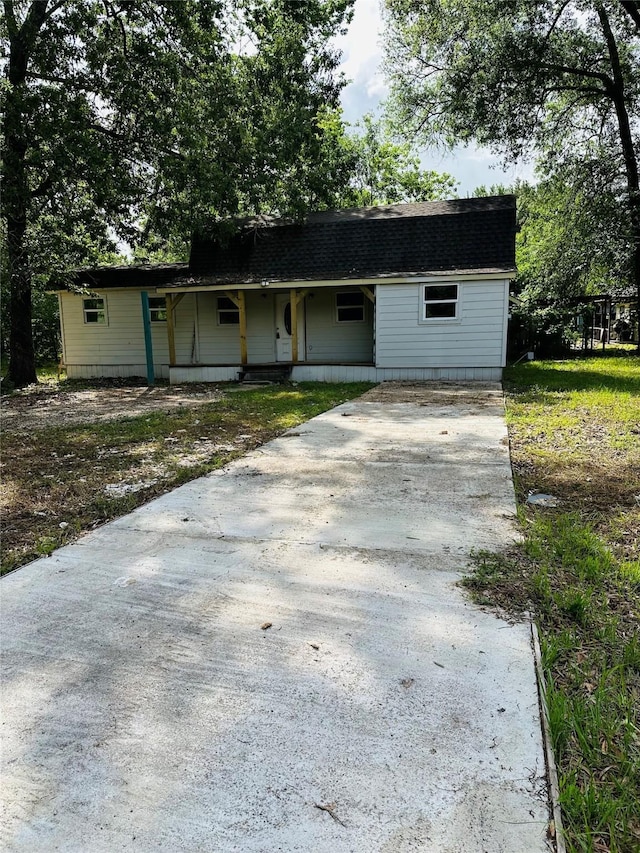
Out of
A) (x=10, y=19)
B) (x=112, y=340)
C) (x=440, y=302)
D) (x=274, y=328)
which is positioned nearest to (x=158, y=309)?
(x=112, y=340)

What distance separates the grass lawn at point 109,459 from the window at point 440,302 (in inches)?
166

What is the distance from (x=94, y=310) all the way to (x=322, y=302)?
280 inches

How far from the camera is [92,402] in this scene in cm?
1100

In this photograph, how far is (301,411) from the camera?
848cm

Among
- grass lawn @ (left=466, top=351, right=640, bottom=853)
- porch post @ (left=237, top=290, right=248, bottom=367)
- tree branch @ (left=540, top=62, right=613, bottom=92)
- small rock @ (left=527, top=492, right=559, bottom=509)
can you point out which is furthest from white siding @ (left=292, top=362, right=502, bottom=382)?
tree branch @ (left=540, top=62, right=613, bottom=92)

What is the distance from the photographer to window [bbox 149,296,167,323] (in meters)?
15.9

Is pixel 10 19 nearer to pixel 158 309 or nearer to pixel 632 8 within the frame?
pixel 158 309

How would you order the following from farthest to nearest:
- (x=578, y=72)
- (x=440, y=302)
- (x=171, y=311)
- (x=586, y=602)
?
(x=578, y=72), (x=171, y=311), (x=440, y=302), (x=586, y=602)

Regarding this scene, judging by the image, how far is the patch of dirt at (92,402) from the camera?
8668mm

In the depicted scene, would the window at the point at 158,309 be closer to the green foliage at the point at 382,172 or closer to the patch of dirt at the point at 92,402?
the patch of dirt at the point at 92,402

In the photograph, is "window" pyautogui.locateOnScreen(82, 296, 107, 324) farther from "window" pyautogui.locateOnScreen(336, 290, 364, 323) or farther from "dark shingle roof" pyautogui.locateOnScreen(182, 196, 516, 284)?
"window" pyautogui.locateOnScreen(336, 290, 364, 323)

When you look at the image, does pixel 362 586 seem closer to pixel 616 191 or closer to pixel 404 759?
pixel 404 759

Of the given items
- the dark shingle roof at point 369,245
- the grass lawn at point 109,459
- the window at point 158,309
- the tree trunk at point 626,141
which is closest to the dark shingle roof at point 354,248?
the dark shingle roof at point 369,245

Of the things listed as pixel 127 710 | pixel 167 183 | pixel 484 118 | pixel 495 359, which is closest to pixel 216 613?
pixel 127 710
